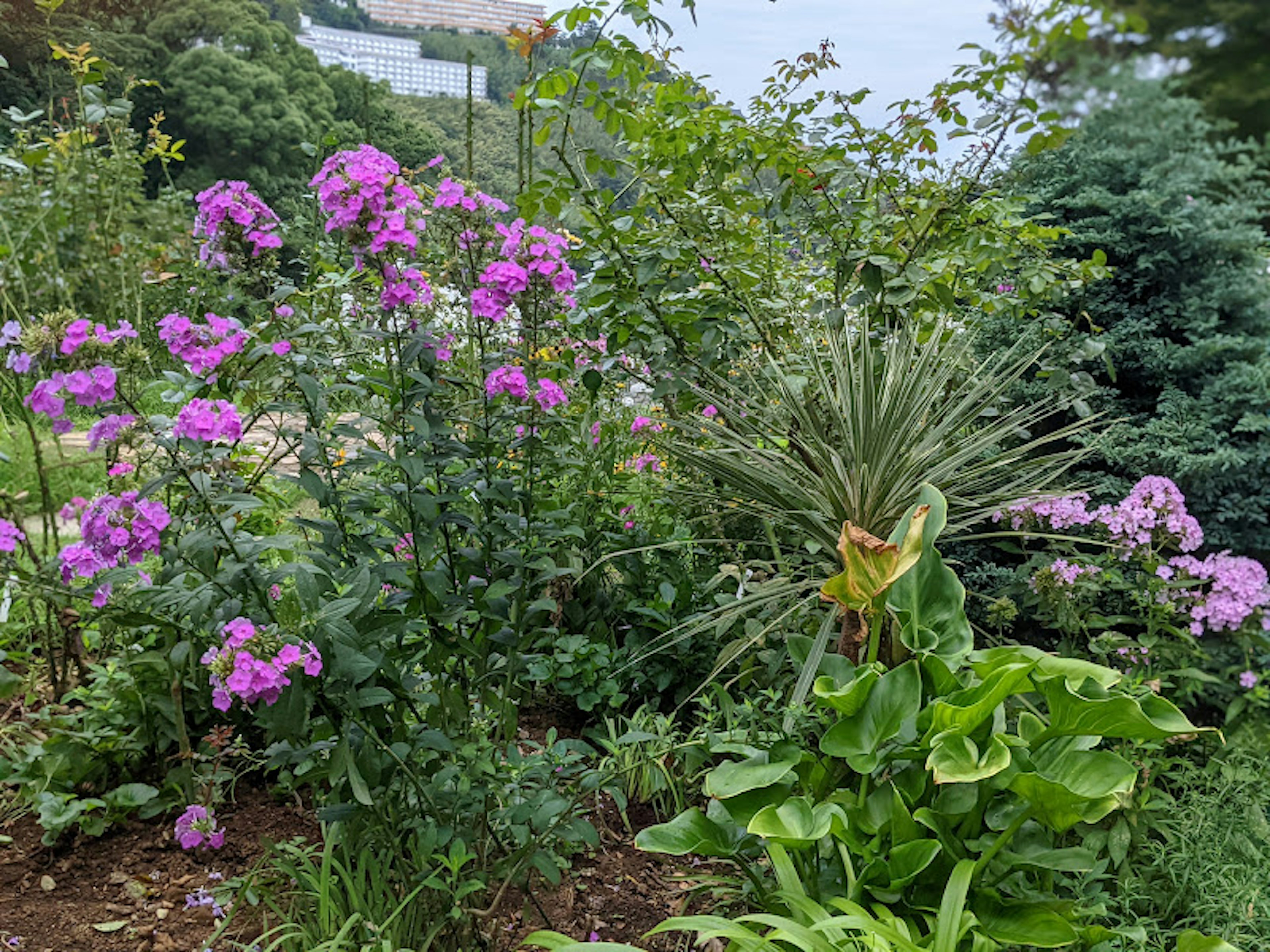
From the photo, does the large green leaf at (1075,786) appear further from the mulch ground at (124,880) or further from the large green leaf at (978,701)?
the mulch ground at (124,880)

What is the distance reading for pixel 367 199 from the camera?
1.32 metres

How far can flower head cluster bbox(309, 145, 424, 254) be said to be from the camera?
1309 millimetres

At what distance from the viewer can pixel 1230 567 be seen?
6.10ft

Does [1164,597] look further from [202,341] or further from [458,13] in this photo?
[458,13]

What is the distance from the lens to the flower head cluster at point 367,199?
4.29ft

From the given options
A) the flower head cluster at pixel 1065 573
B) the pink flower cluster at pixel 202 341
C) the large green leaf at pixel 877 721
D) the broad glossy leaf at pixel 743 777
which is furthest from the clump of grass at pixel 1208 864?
the pink flower cluster at pixel 202 341

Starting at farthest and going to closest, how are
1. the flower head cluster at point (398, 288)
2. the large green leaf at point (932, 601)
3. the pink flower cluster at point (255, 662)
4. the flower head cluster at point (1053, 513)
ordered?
the flower head cluster at point (1053, 513), the large green leaf at point (932, 601), the flower head cluster at point (398, 288), the pink flower cluster at point (255, 662)

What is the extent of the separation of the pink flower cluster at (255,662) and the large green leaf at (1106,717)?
1.13 m

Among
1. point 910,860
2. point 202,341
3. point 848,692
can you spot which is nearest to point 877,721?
point 848,692

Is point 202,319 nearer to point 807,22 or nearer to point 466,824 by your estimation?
point 807,22

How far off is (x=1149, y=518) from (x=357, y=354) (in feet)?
5.42

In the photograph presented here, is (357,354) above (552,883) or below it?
above

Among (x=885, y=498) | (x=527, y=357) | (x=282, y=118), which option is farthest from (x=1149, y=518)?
(x=282, y=118)

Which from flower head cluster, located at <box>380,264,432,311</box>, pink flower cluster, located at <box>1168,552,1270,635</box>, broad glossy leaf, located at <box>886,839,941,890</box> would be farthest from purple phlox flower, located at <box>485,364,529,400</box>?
pink flower cluster, located at <box>1168,552,1270,635</box>
